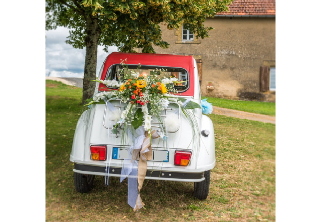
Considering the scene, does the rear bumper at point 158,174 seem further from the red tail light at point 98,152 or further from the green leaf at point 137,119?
the green leaf at point 137,119

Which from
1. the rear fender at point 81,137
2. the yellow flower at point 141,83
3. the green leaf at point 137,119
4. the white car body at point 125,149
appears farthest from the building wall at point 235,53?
the rear fender at point 81,137

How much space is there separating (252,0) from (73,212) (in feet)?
6.88

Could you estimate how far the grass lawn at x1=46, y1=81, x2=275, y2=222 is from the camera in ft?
7.35

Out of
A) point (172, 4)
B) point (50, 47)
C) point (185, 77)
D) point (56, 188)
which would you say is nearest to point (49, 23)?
point (50, 47)

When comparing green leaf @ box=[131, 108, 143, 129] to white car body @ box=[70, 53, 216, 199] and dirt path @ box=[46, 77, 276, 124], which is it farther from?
dirt path @ box=[46, 77, 276, 124]

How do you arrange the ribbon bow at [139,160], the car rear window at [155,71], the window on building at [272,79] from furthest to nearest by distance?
the car rear window at [155,71], the ribbon bow at [139,160], the window on building at [272,79]

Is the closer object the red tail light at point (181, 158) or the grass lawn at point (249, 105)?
the grass lawn at point (249, 105)

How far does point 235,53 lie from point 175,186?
1439 mm

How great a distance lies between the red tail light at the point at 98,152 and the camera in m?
2.57

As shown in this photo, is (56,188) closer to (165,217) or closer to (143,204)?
(143,204)

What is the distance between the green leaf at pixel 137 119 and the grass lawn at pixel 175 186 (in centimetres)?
49

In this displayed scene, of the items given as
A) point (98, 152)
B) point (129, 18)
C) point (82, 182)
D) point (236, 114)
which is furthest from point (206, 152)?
point (129, 18)

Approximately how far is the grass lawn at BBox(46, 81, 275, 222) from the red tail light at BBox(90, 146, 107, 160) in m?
0.19

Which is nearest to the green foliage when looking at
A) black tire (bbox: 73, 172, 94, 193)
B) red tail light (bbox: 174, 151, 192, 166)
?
red tail light (bbox: 174, 151, 192, 166)
